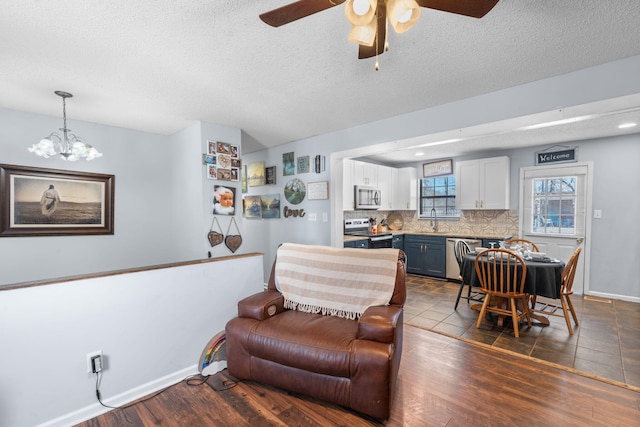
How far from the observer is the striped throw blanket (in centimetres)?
225

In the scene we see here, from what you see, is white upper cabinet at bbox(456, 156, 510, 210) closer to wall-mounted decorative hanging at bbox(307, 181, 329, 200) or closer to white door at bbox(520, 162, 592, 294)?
white door at bbox(520, 162, 592, 294)

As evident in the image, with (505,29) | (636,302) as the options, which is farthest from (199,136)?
(636,302)

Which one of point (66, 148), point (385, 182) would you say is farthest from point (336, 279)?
point (385, 182)

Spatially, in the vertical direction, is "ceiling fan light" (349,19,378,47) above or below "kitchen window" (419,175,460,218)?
above

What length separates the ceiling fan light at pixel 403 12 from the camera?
3.68 ft

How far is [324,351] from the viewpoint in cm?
183

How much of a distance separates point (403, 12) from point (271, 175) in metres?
3.87

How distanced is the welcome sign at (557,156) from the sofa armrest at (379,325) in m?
4.35

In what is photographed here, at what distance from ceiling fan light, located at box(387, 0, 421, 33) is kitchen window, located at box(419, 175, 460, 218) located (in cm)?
498

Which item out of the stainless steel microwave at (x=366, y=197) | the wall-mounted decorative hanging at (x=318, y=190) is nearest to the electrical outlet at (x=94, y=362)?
the wall-mounted decorative hanging at (x=318, y=190)

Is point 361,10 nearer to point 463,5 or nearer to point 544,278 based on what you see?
point 463,5

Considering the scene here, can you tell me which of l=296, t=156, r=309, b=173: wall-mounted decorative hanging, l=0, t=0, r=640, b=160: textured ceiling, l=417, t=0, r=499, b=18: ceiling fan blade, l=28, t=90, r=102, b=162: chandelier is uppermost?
l=0, t=0, r=640, b=160: textured ceiling

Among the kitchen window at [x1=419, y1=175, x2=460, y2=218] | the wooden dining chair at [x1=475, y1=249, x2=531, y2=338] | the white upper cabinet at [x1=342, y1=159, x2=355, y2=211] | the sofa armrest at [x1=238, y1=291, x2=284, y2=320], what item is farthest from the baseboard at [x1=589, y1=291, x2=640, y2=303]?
the sofa armrest at [x1=238, y1=291, x2=284, y2=320]

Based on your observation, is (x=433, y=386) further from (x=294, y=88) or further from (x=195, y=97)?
(x=195, y=97)
